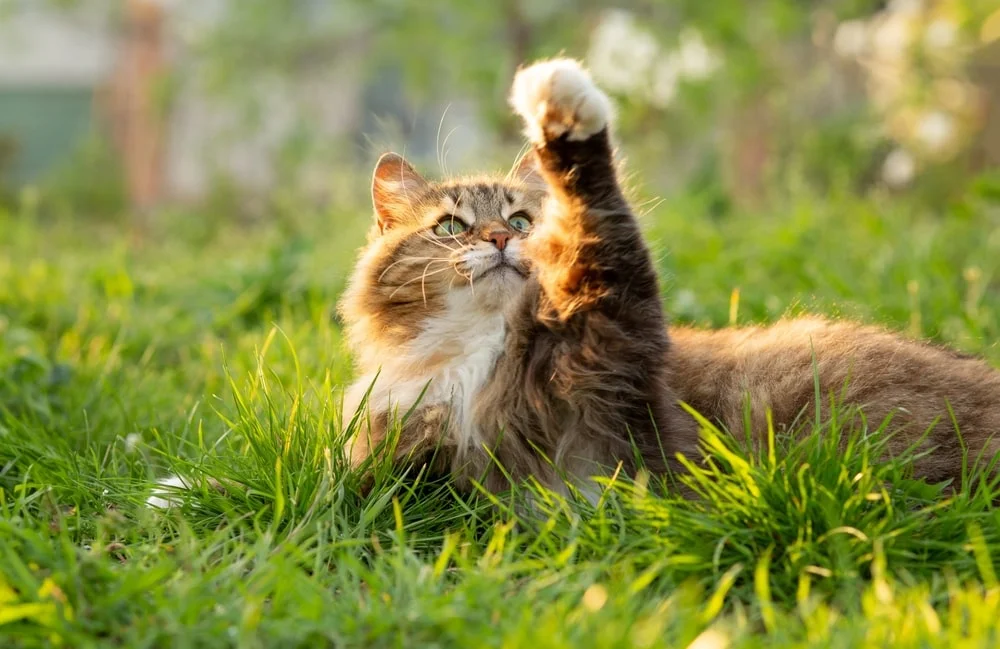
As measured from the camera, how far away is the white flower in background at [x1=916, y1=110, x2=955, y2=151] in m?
9.22

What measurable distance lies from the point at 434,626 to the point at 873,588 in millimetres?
866

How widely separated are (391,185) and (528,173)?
0.45 metres

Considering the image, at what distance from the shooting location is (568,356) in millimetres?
2312

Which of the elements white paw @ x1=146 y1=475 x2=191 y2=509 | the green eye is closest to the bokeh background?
the green eye

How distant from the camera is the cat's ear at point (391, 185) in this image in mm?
3066

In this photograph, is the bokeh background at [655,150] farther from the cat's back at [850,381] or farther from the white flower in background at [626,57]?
the cat's back at [850,381]

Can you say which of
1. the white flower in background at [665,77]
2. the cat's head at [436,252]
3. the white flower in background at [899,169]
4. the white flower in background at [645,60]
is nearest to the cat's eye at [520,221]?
the cat's head at [436,252]

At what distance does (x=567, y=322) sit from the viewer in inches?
91.8

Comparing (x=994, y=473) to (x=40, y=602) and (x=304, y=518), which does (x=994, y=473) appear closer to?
(x=304, y=518)

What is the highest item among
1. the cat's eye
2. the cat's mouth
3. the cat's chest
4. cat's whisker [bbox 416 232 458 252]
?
the cat's eye

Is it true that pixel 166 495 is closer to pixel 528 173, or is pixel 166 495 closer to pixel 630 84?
pixel 528 173

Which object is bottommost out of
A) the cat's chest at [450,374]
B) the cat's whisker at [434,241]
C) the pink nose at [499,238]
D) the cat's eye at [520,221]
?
the cat's chest at [450,374]

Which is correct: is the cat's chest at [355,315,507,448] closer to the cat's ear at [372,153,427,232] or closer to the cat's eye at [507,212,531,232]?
the cat's eye at [507,212,531,232]

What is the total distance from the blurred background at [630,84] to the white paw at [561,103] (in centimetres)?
346
